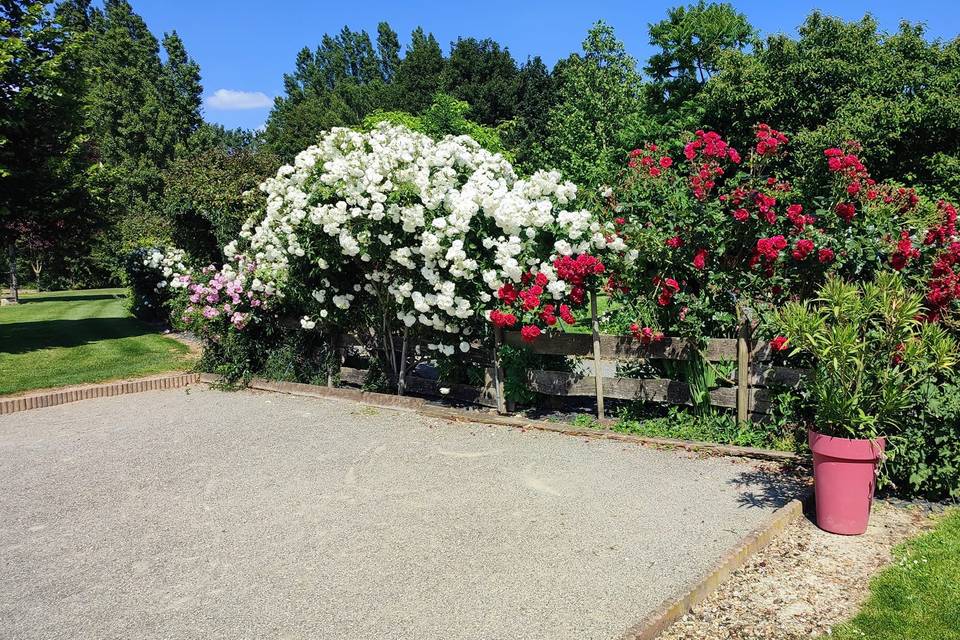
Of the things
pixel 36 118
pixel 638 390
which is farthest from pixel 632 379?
pixel 36 118

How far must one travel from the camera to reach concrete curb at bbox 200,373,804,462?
18.8ft

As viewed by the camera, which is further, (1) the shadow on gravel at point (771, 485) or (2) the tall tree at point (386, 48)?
(2) the tall tree at point (386, 48)

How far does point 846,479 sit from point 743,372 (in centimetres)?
183

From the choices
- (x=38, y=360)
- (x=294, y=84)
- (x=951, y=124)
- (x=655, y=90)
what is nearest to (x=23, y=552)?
(x=38, y=360)

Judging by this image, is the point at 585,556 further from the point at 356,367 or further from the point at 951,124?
the point at 951,124

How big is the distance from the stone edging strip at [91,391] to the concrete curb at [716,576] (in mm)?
8375

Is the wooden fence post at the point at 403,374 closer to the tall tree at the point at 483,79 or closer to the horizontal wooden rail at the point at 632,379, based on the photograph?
the horizontal wooden rail at the point at 632,379

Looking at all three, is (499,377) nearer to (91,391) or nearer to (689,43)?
(91,391)

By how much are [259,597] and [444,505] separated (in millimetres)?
1578

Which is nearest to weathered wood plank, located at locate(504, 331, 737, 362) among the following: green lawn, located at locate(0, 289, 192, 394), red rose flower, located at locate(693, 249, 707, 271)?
red rose flower, located at locate(693, 249, 707, 271)

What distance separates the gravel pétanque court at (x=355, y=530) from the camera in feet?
11.2

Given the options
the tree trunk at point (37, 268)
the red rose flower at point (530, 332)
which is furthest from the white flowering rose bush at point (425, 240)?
the tree trunk at point (37, 268)

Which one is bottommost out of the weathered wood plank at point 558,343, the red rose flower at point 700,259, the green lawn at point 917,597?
the green lawn at point 917,597

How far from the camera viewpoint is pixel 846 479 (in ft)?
13.7
